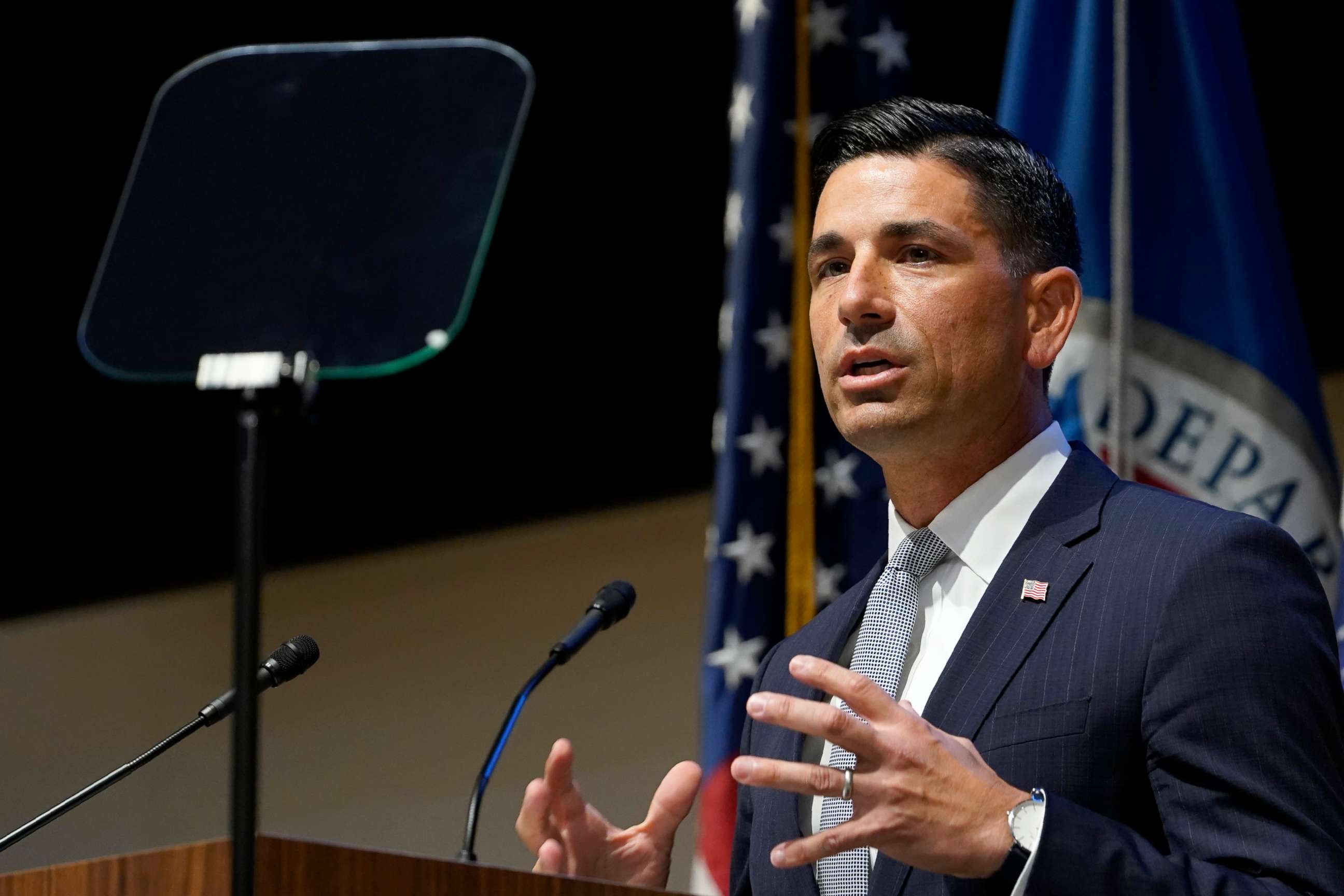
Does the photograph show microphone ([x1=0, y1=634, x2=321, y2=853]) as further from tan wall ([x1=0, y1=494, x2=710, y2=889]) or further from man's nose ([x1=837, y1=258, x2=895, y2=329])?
tan wall ([x1=0, y1=494, x2=710, y2=889])

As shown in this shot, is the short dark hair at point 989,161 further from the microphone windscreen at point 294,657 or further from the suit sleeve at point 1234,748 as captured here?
the microphone windscreen at point 294,657

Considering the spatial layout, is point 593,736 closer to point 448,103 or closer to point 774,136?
point 774,136

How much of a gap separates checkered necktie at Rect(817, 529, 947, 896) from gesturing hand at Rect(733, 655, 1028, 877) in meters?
0.33

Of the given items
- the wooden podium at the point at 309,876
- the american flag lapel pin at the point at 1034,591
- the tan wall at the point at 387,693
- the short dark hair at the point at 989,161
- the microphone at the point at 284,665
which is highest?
the short dark hair at the point at 989,161

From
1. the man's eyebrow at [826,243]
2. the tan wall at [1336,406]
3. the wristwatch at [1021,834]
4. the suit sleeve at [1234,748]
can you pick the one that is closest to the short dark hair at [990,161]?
the man's eyebrow at [826,243]

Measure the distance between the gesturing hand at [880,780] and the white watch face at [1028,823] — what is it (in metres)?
0.02

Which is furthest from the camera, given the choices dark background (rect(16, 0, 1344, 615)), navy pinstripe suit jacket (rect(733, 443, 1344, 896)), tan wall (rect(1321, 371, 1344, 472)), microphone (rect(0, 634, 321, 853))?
dark background (rect(16, 0, 1344, 615))

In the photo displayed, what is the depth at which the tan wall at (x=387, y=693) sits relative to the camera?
4590mm

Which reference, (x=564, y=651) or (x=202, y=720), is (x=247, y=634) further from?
(x=564, y=651)

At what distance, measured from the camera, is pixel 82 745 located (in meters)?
5.03

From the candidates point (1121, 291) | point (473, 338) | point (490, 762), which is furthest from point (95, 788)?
point (473, 338)

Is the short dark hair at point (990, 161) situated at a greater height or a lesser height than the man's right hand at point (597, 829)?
greater

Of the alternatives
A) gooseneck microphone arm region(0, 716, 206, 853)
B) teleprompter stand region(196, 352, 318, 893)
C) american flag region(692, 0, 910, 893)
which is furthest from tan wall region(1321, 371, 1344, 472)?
teleprompter stand region(196, 352, 318, 893)

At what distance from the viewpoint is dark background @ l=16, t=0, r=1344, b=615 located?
14.0 feet
